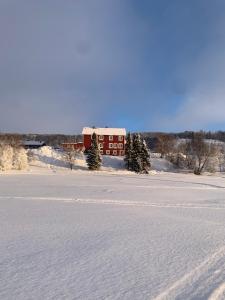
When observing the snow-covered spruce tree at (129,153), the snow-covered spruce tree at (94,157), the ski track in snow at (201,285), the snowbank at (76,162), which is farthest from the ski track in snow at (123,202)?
the snow-covered spruce tree at (129,153)

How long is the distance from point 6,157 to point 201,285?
2208 inches

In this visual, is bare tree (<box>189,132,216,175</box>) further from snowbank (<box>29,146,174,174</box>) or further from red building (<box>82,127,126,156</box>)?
red building (<box>82,127,126,156</box>)

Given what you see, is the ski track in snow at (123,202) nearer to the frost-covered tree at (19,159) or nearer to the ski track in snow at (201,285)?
the ski track in snow at (201,285)

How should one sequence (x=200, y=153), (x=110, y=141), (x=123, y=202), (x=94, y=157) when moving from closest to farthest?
(x=123, y=202) < (x=94, y=157) < (x=200, y=153) < (x=110, y=141)

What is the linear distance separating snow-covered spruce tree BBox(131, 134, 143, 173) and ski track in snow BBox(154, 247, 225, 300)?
58791 millimetres

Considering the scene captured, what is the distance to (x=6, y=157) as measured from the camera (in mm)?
61250

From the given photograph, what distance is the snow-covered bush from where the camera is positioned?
6069 centimetres

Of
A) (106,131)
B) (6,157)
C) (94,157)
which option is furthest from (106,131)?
(6,157)

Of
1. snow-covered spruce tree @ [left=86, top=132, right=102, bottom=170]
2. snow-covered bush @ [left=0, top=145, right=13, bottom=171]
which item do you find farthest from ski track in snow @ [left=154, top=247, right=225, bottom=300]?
snow-covered spruce tree @ [left=86, top=132, right=102, bottom=170]

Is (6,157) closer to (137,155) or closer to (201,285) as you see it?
(137,155)

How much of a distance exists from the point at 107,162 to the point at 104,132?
2185 centimetres

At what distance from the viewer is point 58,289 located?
25.9 ft

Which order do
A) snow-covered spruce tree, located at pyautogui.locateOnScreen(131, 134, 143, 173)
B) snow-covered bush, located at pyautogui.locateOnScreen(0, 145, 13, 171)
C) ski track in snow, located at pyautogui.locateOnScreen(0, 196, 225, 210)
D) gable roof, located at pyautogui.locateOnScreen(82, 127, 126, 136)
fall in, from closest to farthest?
ski track in snow, located at pyautogui.locateOnScreen(0, 196, 225, 210) < snow-covered bush, located at pyautogui.locateOnScreen(0, 145, 13, 171) < snow-covered spruce tree, located at pyautogui.locateOnScreen(131, 134, 143, 173) < gable roof, located at pyautogui.locateOnScreen(82, 127, 126, 136)

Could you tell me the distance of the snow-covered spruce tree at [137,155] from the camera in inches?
2704
